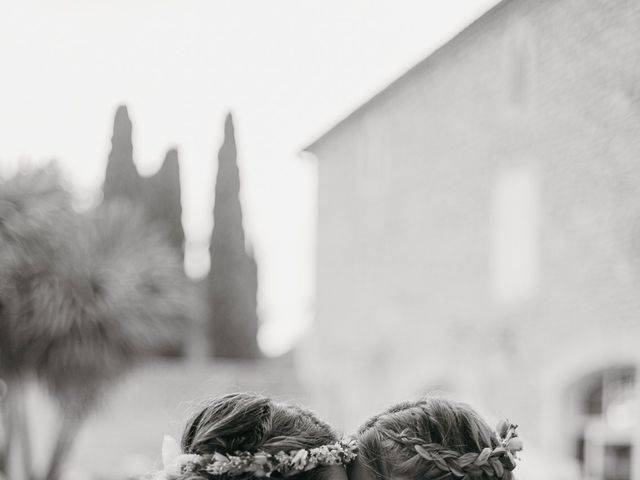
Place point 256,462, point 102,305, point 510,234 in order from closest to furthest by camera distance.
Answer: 1. point 256,462
2. point 102,305
3. point 510,234

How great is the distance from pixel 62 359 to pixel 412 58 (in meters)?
6.27

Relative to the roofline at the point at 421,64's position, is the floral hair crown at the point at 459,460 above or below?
below

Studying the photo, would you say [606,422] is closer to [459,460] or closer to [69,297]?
[69,297]

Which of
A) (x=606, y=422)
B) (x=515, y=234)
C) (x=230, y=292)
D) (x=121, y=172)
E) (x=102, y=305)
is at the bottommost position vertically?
(x=606, y=422)

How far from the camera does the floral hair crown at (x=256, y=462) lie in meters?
1.38

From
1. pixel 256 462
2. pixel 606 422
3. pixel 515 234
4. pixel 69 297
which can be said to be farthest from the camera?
pixel 515 234

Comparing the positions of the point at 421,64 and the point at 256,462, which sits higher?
the point at 421,64

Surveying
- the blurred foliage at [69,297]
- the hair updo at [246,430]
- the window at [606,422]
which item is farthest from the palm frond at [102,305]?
the hair updo at [246,430]

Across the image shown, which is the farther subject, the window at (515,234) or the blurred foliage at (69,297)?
the window at (515,234)

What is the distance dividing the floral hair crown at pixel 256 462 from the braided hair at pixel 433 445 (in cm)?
7

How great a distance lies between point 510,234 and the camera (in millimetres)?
10391

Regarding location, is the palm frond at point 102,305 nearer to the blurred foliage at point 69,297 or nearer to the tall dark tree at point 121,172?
the blurred foliage at point 69,297

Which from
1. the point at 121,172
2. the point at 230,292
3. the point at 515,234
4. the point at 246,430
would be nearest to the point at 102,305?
the point at 121,172

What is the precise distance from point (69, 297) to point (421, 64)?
610 cm
